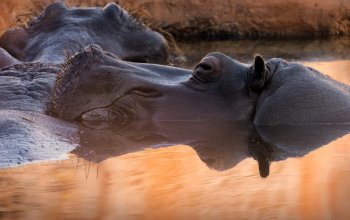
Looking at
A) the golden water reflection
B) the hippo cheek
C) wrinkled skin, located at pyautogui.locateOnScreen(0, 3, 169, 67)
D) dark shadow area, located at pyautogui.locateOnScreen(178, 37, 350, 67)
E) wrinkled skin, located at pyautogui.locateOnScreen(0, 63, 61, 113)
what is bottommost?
dark shadow area, located at pyautogui.locateOnScreen(178, 37, 350, 67)

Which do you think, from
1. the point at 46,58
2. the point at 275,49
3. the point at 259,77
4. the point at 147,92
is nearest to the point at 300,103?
the point at 259,77

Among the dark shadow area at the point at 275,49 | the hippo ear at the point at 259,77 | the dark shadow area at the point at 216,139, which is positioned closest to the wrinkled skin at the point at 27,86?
the dark shadow area at the point at 216,139

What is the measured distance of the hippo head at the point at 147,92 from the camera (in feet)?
13.3

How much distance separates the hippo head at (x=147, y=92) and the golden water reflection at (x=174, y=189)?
0.67 m

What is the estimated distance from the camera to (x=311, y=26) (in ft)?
33.2

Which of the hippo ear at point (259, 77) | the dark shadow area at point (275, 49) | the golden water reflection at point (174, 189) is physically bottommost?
the dark shadow area at point (275, 49)

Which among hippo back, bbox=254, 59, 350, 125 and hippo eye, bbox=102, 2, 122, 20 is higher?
hippo back, bbox=254, 59, 350, 125

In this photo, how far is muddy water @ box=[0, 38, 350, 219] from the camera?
251 cm

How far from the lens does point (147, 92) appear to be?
13.3ft

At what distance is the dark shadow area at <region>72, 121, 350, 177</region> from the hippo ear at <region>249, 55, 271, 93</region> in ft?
0.55

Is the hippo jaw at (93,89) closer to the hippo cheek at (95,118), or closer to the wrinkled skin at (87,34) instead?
the hippo cheek at (95,118)

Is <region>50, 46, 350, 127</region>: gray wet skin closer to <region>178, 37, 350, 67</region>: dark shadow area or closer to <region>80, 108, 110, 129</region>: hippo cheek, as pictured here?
<region>80, 108, 110, 129</region>: hippo cheek

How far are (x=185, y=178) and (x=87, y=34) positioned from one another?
3.01m

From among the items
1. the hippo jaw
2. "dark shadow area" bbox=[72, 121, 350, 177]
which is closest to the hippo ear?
"dark shadow area" bbox=[72, 121, 350, 177]
